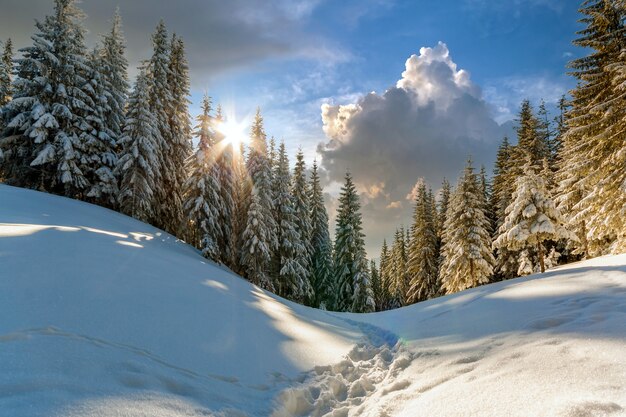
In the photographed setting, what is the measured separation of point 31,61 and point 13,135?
213 inches

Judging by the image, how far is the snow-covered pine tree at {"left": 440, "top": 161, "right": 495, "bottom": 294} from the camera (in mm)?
29484

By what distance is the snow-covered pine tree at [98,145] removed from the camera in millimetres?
24016

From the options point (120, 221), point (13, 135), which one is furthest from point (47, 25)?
point (120, 221)

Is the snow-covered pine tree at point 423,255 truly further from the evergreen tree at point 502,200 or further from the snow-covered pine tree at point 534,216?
the snow-covered pine tree at point 534,216

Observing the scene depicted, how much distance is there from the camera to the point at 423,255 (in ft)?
131

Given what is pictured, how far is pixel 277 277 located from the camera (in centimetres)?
3055

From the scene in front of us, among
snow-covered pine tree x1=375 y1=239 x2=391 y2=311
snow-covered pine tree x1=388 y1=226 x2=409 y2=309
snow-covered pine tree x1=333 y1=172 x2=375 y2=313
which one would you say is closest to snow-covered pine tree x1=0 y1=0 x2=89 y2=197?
snow-covered pine tree x1=333 y1=172 x2=375 y2=313

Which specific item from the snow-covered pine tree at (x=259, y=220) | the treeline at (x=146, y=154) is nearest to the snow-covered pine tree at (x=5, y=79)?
the treeline at (x=146, y=154)

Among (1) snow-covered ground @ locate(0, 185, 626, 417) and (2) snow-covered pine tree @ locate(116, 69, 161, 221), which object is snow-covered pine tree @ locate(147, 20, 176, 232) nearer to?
(2) snow-covered pine tree @ locate(116, 69, 161, 221)

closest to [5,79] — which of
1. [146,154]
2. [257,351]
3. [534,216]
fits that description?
[146,154]

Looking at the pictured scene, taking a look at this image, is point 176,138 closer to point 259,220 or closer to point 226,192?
point 226,192

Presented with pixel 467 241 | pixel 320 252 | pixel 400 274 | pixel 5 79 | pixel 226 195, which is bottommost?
pixel 400 274

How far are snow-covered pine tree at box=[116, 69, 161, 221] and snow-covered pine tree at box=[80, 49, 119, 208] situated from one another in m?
0.92

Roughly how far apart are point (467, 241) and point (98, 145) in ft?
102
